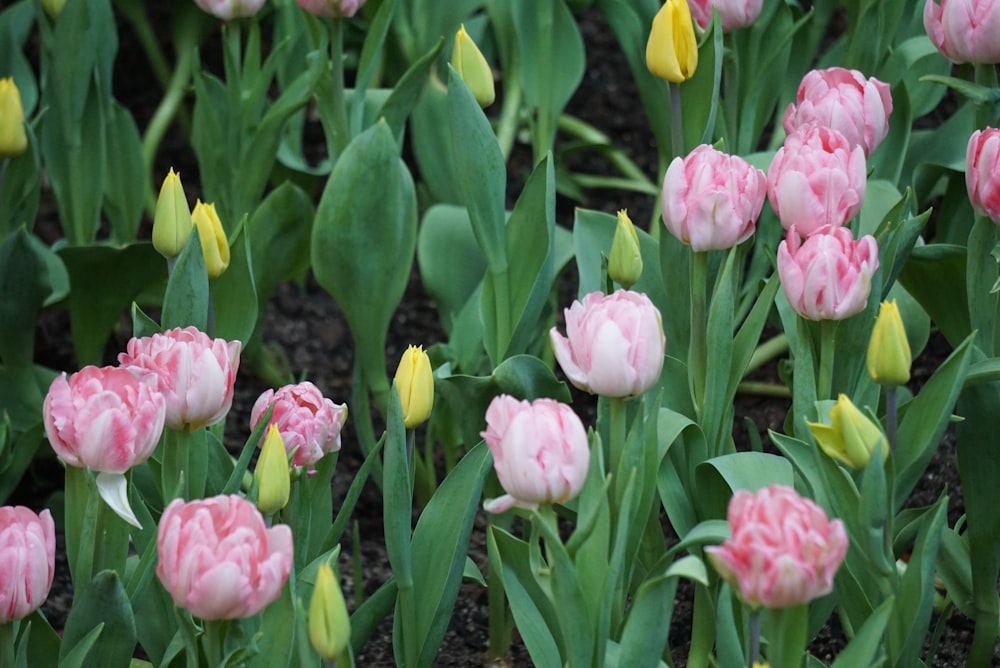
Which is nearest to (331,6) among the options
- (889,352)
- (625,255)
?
(625,255)

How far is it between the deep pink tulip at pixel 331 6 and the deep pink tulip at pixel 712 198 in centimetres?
47

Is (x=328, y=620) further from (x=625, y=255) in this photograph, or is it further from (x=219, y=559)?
(x=625, y=255)

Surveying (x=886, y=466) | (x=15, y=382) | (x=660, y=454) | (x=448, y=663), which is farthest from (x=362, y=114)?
(x=886, y=466)

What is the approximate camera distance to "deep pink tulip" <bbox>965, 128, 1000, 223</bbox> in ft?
3.45

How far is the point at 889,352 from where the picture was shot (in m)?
0.87

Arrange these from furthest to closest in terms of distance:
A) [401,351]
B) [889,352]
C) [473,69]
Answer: [401,351]
[473,69]
[889,352]

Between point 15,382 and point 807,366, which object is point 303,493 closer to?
point 807,366

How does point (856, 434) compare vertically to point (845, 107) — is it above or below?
below

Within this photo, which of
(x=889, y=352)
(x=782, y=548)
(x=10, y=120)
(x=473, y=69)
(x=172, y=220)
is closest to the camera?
(x=782, y=548)

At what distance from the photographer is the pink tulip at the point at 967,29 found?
45.8 inches

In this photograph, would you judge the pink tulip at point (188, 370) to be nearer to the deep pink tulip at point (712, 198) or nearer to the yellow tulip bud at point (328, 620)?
the yellow tulip bud at point (328, 620)

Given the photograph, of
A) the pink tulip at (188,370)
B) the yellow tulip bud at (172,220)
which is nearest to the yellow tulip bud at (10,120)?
the yellow tulip bud at (172,220)

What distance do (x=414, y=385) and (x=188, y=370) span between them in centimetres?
16

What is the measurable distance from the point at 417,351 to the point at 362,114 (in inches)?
26.8
